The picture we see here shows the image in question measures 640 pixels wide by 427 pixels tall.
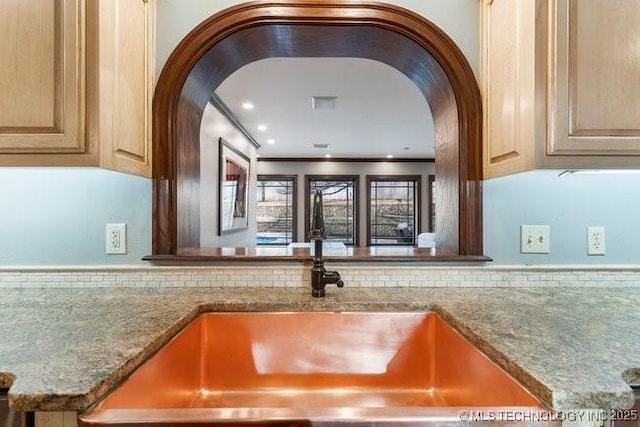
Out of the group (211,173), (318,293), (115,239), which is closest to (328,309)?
(318,293)

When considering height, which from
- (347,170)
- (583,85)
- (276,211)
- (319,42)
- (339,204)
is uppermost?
(347,170)

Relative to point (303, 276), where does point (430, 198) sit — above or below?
above

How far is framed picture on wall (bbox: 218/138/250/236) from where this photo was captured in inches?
139

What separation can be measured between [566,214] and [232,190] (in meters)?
3.26

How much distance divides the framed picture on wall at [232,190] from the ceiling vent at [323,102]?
3.43ft

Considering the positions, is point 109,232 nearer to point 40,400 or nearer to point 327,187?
point 40,400

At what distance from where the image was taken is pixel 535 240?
4.69ft

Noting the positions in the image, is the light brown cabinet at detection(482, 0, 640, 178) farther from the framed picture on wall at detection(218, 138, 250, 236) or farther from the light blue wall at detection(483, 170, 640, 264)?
the framed picture on wall at detection(218, 138, 250, 236)

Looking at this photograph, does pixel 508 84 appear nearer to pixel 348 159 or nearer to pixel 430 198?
pixel 348 159

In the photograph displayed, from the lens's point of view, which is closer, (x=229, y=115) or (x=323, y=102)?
(x=323, y=102)

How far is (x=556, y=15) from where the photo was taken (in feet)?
3.42

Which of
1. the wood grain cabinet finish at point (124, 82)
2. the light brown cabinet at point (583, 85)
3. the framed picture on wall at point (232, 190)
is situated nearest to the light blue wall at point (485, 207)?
the wood grain cabinet finish at point (124, 82)

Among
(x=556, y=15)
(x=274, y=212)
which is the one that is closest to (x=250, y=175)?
(x=274, y=212)

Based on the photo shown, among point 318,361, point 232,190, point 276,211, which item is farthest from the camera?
point 276,211
